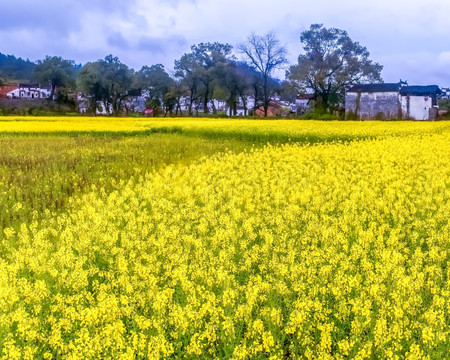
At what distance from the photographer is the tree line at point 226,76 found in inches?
2822

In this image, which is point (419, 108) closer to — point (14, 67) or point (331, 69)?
point (331, 69)

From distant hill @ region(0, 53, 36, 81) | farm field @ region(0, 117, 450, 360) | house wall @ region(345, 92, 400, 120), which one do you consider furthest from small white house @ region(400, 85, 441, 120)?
distant hill @ region(0, 53, 36, 81)

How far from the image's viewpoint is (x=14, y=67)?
170250mm

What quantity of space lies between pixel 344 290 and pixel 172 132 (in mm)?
36890

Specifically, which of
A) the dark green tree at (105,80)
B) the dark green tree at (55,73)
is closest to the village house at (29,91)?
the dark green tree at (55,73)

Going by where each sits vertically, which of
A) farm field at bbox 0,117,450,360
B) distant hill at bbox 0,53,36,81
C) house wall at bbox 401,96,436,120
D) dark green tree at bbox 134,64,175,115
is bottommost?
farm field at bbox 0,117,450,360

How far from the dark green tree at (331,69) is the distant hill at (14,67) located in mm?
116931

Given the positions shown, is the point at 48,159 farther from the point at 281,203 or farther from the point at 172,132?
the point at 172,132

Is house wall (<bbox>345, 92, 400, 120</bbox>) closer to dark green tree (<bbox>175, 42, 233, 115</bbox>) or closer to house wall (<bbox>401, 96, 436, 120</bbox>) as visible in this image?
house wall (<bbox>401, 96, 436, 120</bbox>)

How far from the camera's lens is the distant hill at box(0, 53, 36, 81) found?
166 meters

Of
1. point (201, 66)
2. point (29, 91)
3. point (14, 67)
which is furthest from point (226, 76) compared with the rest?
point (14, 67)

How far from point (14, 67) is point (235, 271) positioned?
182 m

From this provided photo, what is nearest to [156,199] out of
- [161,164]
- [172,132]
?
[161,164]

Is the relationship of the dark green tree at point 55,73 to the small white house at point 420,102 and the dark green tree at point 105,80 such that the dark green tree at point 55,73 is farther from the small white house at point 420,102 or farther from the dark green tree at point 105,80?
the small white house at point 420,102
